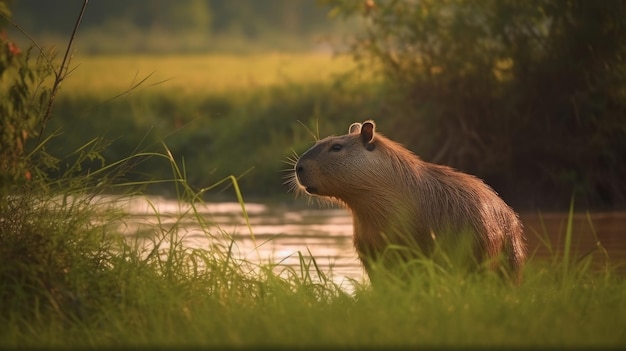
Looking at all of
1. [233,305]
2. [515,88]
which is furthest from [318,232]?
[233,305]

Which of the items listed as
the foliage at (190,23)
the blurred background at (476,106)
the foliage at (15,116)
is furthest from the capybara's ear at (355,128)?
the foliage at (190,23)

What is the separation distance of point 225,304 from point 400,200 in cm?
161

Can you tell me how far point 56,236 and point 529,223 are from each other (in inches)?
265

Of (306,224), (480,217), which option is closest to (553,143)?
(306,224)

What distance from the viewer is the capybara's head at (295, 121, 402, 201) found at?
825 centimetres

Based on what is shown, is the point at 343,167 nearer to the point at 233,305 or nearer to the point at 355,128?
the point at 355,128

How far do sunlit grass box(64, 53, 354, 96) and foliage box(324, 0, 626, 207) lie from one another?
14.8ft

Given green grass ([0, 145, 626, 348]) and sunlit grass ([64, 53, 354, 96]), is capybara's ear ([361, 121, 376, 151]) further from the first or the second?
sunlit grass ([64, 53, 354, 96])

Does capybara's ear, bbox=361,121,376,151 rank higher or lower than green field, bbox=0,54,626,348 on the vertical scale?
higher

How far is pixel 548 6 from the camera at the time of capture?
47.5ft

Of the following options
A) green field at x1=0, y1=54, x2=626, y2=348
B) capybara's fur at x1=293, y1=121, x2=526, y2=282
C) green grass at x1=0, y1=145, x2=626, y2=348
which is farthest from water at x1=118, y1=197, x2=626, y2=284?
green grass at x1=0, y1=145, x2=626, y2=348

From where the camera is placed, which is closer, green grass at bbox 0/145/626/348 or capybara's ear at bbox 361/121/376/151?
green grass at bbox 0/145/626/348

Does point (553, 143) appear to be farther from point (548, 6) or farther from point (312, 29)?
point (312, 29)

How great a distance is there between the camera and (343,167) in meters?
8.25
